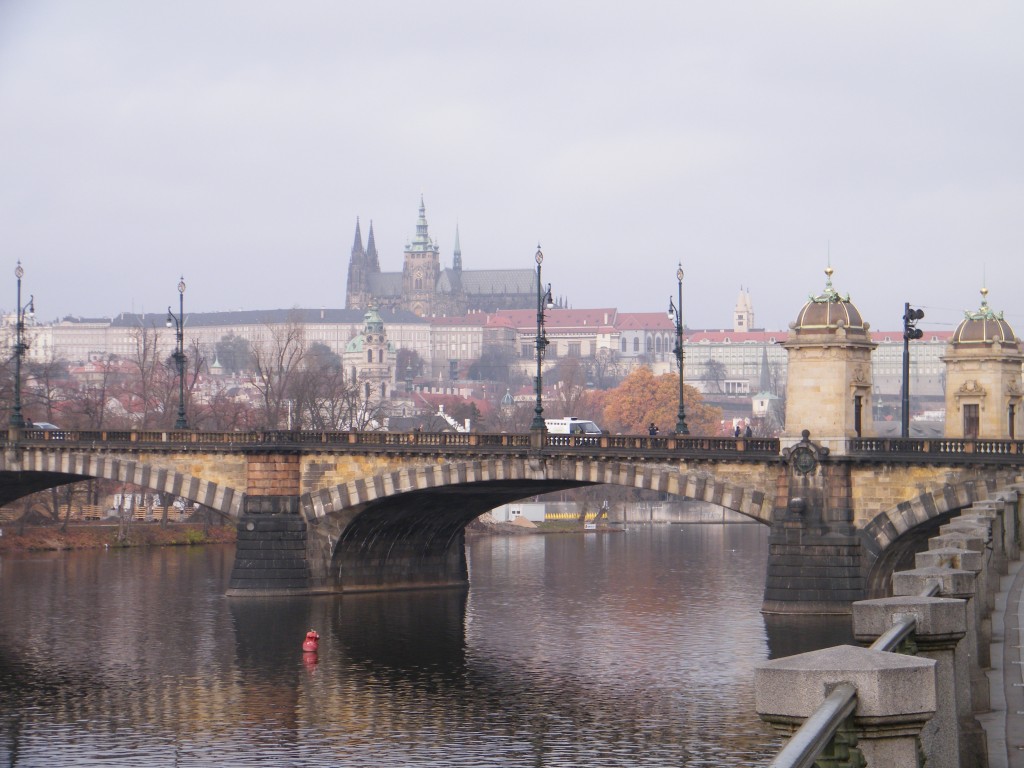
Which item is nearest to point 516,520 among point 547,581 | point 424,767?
point 547,581

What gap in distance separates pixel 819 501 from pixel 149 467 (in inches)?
1007

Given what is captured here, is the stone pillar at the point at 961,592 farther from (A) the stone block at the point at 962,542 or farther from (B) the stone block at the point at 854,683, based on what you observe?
(B) the stone block at the point at 854,683

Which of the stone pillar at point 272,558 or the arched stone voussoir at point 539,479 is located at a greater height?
the arched stone voussoir at point 539,479

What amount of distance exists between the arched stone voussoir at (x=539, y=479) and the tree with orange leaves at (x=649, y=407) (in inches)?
4411

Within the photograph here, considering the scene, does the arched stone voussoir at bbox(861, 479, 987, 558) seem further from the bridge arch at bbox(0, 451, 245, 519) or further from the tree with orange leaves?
the tree with orange leaves

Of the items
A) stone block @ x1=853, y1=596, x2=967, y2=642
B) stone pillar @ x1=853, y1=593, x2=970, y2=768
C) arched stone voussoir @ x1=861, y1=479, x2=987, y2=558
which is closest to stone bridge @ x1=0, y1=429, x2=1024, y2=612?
arched stone voussoir @ x1=861, y1=479, x2=987, y2=558

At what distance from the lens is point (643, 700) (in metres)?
40.0

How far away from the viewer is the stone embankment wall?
8.04m

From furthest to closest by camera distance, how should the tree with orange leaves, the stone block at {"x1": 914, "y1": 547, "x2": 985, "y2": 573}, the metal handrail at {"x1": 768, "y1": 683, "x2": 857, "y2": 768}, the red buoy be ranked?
the tree with orange leaves, the red buoy, the stone block at {"x1": 914, "y1": 547, "x2": 985, "y2": 573}, the metal handrail at {"x1": 768, "y1": 683, "x2": 857, "y2": 768}

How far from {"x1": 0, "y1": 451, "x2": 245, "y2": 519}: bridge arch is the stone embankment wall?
4885cm

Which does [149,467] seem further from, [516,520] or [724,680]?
[516,520]

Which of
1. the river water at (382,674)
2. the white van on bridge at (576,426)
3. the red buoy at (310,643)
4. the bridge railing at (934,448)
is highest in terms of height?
the white van on bridge at (576,426)

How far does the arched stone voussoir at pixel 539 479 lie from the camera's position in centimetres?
5553

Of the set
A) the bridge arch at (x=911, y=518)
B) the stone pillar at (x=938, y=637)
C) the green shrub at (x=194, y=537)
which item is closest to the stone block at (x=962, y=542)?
the stone pillar at (x=938, y=637)
